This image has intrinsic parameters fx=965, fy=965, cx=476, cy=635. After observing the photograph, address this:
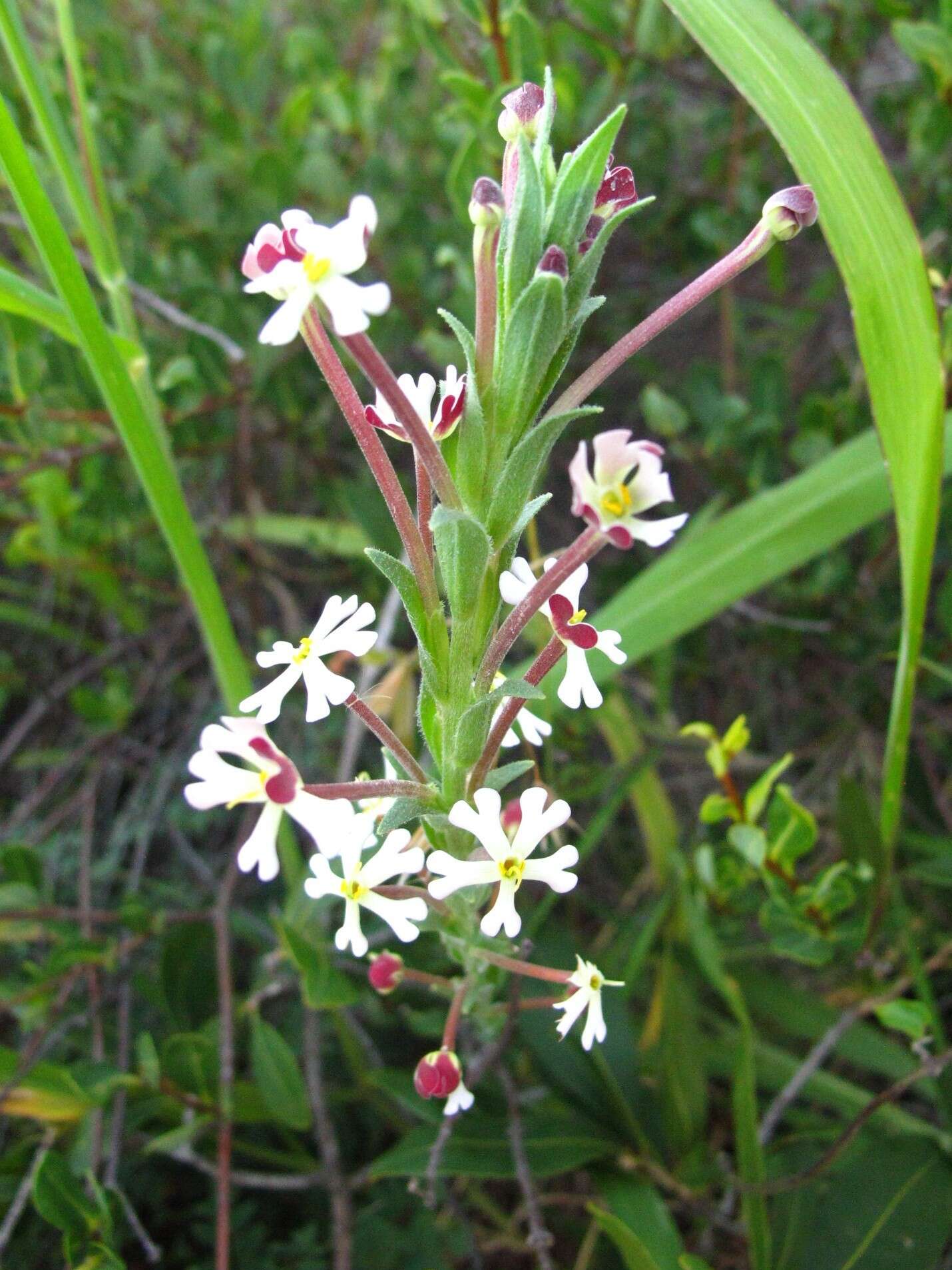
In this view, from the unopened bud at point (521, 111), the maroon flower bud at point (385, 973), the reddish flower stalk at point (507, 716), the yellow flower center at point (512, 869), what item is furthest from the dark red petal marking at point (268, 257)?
the maroon flower bud at point (385, 973)

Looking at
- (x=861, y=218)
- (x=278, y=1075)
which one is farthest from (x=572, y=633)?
(x=278, y=1075)

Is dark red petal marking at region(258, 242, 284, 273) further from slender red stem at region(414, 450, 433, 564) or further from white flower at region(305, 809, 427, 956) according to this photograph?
white flower at region(305, 809, 427, 956)

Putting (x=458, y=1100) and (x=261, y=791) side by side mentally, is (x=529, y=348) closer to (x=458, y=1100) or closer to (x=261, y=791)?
(x=261, y=791)

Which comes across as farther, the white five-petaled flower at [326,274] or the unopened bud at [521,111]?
the unopened bud at [521,111]

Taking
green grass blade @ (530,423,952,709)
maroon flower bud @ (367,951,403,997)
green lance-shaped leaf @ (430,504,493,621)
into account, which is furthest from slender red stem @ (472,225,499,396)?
green grass blade @ (530,423,952,709)

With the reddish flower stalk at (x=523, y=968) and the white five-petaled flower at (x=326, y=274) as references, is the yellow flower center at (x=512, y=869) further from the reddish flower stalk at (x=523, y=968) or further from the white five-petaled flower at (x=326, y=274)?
the white five-petaled flower at (x=326, y=274)

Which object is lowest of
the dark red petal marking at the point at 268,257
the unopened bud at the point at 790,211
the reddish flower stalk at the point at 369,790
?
the reddish flower stalk at the point at 369,790

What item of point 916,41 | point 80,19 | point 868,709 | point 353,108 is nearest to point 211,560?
point 353,108
